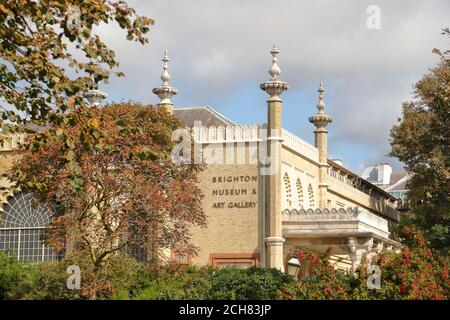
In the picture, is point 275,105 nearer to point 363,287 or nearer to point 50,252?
point 50,252

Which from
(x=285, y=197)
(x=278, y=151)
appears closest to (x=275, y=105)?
(x=278, y=151)

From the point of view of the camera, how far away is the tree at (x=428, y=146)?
143ft

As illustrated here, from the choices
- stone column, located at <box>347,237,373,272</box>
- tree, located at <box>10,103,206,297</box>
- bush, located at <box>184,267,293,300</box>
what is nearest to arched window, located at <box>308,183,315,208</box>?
stone column, located at <box>347,237,373,272</box>

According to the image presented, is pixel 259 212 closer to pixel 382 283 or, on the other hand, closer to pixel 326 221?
pixel 326 221

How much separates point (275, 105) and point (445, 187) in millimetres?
9044

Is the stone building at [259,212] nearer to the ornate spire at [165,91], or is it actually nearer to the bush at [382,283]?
the ornate spire at [165,91]

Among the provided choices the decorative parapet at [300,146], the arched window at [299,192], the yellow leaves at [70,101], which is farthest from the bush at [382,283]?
the arched window at [299,192]

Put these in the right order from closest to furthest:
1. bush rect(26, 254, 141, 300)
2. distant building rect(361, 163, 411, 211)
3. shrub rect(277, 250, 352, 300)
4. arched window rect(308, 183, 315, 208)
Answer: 1. shrub rect(277, 250, 352, 300)
2. bush rect(26, 254, 141, 300)
3. arched window rect(308, 183, 315, 208)
4. distant building rect(361, 163, 411, 211)

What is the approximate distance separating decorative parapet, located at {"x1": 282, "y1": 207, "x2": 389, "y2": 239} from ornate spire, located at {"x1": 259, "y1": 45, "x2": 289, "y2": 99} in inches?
207

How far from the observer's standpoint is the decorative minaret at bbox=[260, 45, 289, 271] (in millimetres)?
41281

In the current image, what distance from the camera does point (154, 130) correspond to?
35.4 m

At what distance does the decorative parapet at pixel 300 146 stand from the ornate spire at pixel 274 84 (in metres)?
2.32

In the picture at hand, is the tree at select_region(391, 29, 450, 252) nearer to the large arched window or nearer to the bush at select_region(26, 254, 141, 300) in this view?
the large arched window

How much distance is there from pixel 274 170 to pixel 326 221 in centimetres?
321
